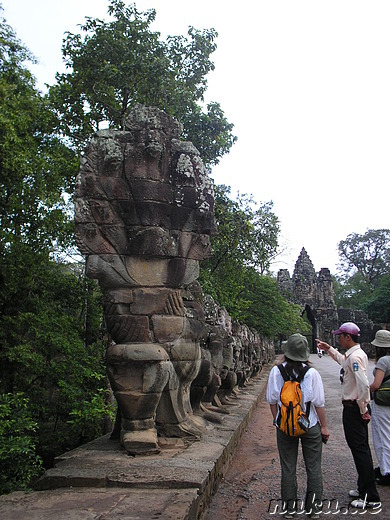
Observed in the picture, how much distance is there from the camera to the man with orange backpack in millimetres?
3219

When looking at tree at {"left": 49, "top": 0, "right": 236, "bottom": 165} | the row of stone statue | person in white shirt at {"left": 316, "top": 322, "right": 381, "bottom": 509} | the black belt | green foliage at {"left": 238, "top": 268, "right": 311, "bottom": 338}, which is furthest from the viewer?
green foliage at {"left": 238, "top": 268, "right": 311, "bottom": 338}

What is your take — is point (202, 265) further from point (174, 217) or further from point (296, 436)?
point (296, 436)

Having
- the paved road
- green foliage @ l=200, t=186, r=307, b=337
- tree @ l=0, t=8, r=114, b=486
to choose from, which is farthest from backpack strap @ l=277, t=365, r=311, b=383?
green foliage @ l=200, t=186, r=307, b=337

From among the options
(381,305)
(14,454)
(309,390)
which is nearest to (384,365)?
(309,390)

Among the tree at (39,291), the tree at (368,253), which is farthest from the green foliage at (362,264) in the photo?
the tree at (39,291)

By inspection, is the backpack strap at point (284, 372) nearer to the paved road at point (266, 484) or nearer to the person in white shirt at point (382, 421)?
the paved road at point (266, 484)

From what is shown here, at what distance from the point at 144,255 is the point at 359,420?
2.18 meters

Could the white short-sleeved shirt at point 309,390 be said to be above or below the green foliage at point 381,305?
below

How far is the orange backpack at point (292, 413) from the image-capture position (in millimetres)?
3195

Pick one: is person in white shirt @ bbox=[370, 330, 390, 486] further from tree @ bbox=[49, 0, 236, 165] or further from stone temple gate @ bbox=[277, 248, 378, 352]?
stone temple gate @ bbox=[277, 248, 378, 352]

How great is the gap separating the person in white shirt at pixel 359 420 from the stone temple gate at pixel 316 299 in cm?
3061

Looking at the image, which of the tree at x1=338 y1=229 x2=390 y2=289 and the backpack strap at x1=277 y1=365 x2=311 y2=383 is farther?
the tree at x1=338 y1=229 x2=390 y2=289

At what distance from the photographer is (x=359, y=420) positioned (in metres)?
3.79

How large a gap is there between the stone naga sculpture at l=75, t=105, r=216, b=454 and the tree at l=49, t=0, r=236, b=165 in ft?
22.5
